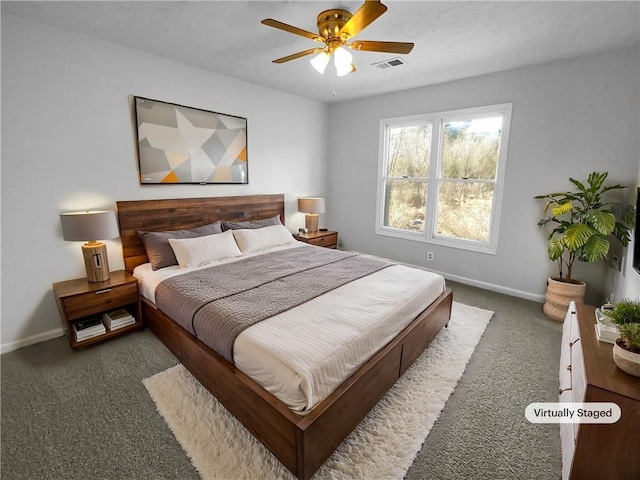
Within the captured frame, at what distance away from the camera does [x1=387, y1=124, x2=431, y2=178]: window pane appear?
164 inches

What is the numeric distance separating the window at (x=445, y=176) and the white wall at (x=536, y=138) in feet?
0.36

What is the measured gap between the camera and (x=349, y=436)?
1669 mm

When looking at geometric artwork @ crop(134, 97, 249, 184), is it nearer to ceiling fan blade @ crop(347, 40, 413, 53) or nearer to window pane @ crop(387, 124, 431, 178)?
ceiling fan blade @ crop(347, 40, 413, 53)

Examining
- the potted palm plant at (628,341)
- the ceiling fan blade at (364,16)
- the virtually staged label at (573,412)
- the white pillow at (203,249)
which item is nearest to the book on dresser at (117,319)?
the white pillow at (203,249)

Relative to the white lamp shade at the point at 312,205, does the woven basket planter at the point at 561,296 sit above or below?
below

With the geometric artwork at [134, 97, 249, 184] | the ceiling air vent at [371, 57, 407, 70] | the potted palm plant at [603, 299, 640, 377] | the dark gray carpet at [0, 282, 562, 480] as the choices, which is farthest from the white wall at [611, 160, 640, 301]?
the geometric artwork at [134, 97, 249, 184]

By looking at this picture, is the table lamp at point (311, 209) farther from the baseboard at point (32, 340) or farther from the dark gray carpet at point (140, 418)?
the baseboard at point (32, 340)

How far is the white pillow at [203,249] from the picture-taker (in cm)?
284

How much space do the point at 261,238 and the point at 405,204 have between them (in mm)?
2285

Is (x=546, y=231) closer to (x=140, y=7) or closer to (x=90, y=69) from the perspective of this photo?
(x=140, y=7)

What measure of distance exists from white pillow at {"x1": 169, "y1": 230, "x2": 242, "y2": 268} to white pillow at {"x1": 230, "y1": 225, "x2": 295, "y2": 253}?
0.36 feet

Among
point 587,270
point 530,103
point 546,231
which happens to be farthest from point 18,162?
point 587,270

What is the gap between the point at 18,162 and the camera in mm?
2312

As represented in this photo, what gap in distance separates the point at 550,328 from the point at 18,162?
4.85 metres
